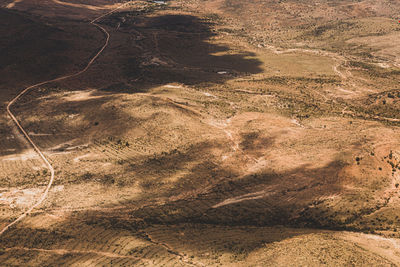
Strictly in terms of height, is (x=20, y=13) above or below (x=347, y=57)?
above

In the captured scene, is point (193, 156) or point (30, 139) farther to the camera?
point (30, 139)

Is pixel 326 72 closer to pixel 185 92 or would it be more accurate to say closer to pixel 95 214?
pixel 185 92

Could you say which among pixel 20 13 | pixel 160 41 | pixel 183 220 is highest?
pixel 20 13

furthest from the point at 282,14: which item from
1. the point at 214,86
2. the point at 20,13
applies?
the point at 20,13

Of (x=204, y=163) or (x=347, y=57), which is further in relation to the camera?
(x=347, y=57)

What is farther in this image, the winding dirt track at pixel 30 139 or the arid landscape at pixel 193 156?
the winding dirt track at pixel 30 139

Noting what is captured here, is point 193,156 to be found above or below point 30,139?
above

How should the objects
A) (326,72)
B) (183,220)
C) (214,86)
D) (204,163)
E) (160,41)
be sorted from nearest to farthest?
(183,220) < (204,163) < (214,86) < (326,72) < (160,41)

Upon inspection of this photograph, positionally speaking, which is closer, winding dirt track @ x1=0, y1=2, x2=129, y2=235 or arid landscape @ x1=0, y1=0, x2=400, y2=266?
arid landscape @ x1=0, y1=0, x2=400, y2=266
